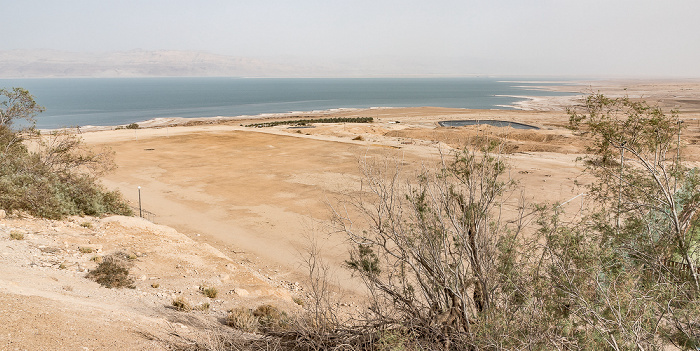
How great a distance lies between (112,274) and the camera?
36.2 feet

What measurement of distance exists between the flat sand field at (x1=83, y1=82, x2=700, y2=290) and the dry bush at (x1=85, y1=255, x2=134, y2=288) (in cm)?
452

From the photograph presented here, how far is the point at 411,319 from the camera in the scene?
19.8ft

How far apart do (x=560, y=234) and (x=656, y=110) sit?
2.76 m

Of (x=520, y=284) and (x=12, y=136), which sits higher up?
(x=12, y=136)

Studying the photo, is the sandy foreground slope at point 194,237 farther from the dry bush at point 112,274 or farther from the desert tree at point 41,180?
the desert tree at point 41,180

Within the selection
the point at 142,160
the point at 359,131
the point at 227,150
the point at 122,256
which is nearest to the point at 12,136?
the point at 122,256

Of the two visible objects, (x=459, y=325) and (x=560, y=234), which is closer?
(x=459, y=325)

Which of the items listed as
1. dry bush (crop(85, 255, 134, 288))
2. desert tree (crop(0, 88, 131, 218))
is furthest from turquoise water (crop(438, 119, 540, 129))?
dry bush (crop(85, 255, 134, 288))

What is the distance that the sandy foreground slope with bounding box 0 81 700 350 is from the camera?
303 inches

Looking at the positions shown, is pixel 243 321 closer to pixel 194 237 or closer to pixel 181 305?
pixel 181 305

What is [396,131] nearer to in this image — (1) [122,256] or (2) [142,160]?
(2) [142,160]

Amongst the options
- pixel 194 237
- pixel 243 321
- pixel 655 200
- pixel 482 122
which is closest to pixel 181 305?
pixel 243 321

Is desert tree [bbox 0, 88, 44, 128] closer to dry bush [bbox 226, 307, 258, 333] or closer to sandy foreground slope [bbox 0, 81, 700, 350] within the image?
sandy foreground slope [bbox 0, 81, 700, 350]

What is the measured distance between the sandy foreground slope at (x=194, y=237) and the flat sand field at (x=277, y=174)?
9 cm
